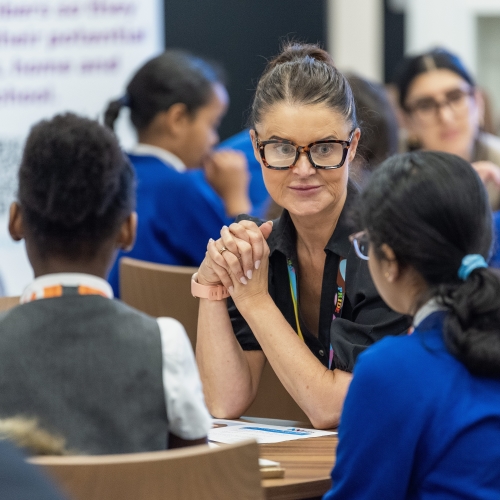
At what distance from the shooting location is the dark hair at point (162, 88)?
3633mm

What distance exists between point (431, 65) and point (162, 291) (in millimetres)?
1697

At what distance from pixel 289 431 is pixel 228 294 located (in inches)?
13.8

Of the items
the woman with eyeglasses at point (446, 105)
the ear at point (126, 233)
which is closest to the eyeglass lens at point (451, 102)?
the woman with eyeglasses at point (446, 105)

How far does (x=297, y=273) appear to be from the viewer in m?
2.11

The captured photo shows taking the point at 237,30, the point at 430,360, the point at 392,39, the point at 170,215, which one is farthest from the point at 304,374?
the point at 392,39

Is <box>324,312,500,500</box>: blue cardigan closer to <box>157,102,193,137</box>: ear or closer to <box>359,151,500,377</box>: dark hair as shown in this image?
<box>359,151,500,377</box>: dark hair

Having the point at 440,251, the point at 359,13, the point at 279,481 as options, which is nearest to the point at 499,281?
the point at 440,251

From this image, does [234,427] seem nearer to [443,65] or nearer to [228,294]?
[228,294]

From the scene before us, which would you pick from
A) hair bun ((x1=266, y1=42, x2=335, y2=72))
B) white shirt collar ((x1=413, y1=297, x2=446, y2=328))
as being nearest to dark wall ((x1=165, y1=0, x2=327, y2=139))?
hair bun ((x1=266, y1=42, x2=335, y2=72))

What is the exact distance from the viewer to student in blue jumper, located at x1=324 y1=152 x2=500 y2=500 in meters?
1.28

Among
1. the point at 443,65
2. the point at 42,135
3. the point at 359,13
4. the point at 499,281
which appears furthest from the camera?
the point at 359,13

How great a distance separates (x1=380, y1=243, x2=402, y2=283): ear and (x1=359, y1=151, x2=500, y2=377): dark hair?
10 millimetres

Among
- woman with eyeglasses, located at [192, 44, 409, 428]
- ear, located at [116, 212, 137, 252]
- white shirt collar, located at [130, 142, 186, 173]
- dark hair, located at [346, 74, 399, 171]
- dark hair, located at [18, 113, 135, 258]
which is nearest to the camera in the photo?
dark hair, located at [18, 113, 135, 258]

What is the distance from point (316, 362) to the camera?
1.85 m
